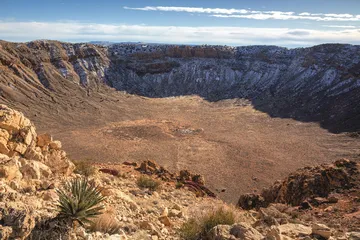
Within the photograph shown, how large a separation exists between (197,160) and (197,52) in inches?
1587

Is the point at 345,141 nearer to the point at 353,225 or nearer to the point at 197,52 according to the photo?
the point at 353,225

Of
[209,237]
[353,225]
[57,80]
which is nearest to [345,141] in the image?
[353,225]

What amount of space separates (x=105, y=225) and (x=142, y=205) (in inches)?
131

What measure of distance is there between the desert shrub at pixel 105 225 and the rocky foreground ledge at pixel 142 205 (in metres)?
0.02

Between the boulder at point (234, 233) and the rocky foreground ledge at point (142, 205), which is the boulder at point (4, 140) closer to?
the rocky foreground ledge at point (142, 205)

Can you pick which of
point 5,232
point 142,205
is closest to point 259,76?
point 142,205

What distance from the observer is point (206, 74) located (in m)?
60.6

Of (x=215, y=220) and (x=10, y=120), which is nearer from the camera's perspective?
(x=215, y=220)

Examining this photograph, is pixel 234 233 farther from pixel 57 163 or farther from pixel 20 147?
pixel 20 147

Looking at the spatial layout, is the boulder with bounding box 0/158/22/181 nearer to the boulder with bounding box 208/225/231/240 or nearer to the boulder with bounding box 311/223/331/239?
the boulder with bounding box 208/225/231/240

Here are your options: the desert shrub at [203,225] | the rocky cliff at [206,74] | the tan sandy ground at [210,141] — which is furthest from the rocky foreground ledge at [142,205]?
the rocky cliff at [206,74]

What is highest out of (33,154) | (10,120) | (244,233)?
(10,120)

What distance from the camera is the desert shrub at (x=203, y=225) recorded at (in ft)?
20.2

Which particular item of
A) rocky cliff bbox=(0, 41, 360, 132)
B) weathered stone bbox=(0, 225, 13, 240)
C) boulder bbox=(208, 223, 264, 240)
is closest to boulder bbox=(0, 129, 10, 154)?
weathered stone bbox=(0, 225, 13, 240)
